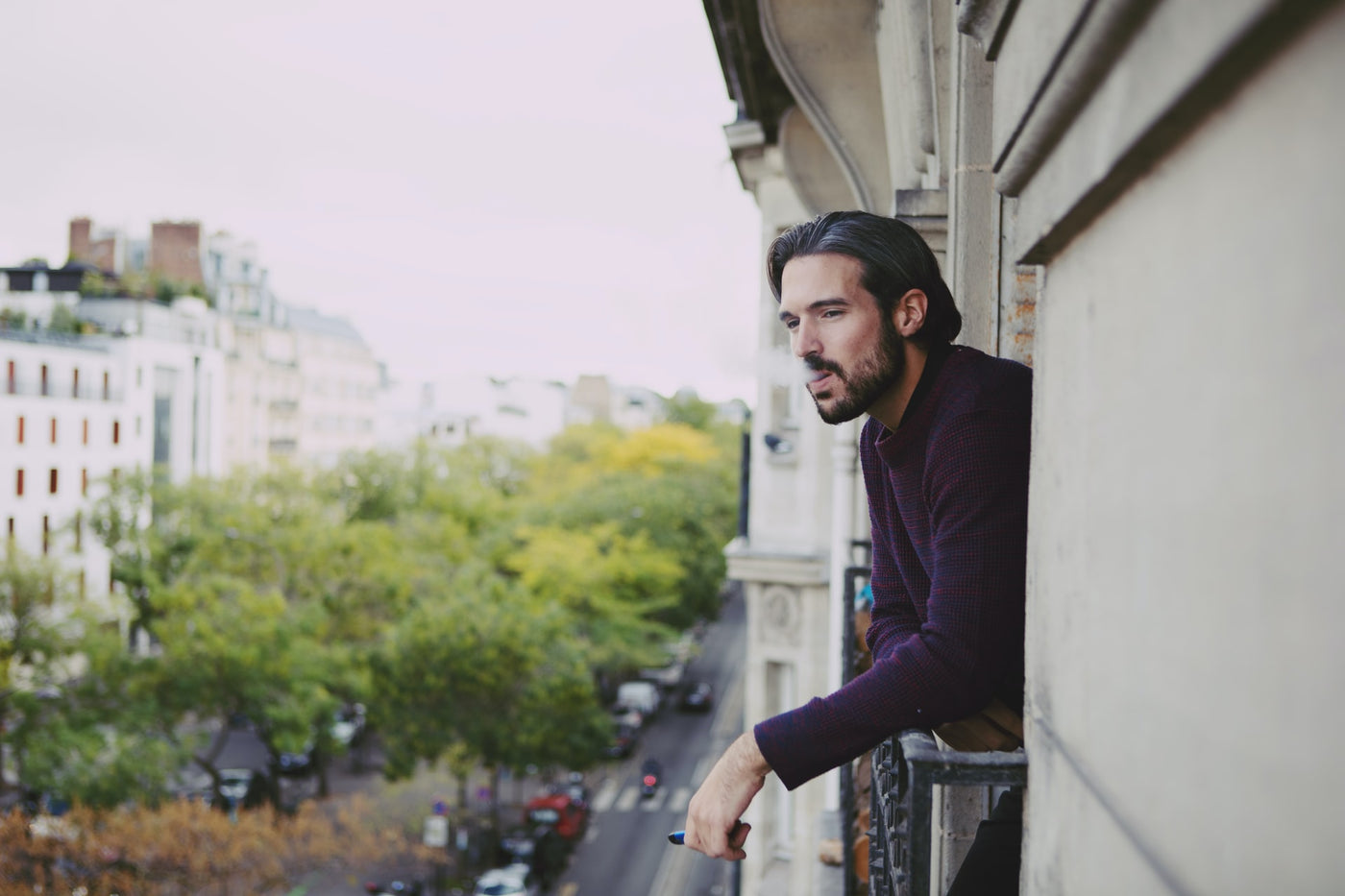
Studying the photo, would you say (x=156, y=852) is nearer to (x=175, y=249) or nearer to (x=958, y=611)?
(x=958, y=611)

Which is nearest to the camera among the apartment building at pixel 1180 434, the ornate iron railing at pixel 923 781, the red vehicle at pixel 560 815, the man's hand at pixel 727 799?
the apartment building at pixel 1180 434

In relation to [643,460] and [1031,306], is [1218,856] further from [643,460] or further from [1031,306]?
[643,460]

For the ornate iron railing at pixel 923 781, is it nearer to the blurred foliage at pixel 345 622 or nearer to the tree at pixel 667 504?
the blurred foliage at pixel 345 622

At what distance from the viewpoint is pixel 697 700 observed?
38875 mm

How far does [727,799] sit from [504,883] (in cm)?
2254

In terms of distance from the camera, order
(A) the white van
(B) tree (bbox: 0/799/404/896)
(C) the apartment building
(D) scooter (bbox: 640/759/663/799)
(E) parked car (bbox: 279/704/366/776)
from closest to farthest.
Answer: (C) the apartment building → (B) tree (bbox: 0/799/404/896) → (D) scooter (bbox: 640/759/663/799) → (E) parked car (bbox: 279/704/366/776) → (A) the white van

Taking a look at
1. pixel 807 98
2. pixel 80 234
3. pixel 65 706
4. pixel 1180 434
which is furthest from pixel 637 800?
pixel 80 234

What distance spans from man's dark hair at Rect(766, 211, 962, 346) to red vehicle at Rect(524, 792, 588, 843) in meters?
26.7

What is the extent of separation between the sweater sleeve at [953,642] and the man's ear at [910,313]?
0.30 m

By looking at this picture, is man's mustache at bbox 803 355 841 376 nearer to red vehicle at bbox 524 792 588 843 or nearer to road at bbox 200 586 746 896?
road at bbox 200 586 746 896

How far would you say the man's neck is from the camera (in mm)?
2062

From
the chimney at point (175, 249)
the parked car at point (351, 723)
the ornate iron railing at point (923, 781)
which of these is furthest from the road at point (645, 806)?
the chimney at point (175, 249)

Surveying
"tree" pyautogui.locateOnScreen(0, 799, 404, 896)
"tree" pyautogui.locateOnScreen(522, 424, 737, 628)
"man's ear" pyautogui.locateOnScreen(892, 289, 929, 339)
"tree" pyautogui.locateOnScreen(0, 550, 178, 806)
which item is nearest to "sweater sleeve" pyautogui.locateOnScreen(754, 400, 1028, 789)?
"man's ear" pyautogui.locateOnScreen(892, 289, 929, 339)

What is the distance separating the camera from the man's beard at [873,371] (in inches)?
80.8
